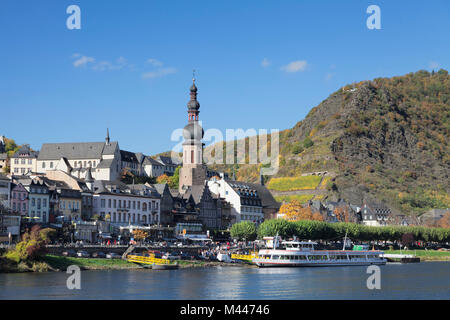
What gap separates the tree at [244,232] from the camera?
123 metres

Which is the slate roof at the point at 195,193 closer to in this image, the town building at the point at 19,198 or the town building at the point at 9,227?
the town building at the point at 19,198

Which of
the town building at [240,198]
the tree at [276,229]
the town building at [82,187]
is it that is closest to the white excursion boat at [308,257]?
the tree at [276,229]

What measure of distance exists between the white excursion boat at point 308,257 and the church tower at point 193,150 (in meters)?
34.6

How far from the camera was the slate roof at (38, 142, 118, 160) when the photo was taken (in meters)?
150

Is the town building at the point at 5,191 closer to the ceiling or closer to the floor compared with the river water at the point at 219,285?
closer to the ceiling

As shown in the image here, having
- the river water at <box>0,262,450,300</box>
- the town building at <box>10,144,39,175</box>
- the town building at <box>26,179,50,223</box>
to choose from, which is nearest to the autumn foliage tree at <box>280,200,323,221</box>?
the town building at <box>10,144,39,175</box>

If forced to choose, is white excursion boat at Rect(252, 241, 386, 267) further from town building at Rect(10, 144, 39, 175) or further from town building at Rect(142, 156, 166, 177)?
town building at Rect(10, 144, 39, 175)

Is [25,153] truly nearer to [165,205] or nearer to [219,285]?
[165,205]

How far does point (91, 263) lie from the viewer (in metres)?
85.8

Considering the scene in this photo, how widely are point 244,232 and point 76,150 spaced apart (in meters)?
46.8

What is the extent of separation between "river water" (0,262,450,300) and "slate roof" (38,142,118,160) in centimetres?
6666

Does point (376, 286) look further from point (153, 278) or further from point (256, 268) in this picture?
point (256, 268)

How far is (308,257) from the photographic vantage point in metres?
105

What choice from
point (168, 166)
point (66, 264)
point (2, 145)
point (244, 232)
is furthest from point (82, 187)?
point (168, 166)
